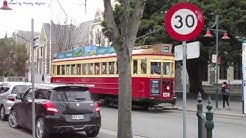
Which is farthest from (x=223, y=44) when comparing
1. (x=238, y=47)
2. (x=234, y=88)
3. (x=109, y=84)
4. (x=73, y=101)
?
(x=73, y=101)

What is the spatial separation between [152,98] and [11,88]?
8.08 m

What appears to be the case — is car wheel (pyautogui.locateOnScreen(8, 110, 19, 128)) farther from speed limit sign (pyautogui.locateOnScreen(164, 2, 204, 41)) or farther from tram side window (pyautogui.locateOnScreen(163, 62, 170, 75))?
tram side window (pyautogui.locateOnScreen(163, 62, 170, 75))

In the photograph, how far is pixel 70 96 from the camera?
1309 cm

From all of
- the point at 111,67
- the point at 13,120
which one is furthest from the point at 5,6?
the point at 111,67

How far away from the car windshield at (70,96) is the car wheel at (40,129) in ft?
2.57

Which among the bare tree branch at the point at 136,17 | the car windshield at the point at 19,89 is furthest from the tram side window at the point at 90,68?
the bare tree branch at the point at 136,17

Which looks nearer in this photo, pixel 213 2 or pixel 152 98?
pixel 152 98

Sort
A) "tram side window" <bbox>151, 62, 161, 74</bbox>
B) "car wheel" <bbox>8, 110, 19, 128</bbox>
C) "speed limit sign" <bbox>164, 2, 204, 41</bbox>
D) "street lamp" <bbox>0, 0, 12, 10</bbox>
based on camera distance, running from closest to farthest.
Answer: "speed limit sign" <bbox>164, 2, 204, 41</bbox> → "street lamp" <bbox>0, 0, 12, 10</bbox> → "car wheel" <bbox>8, 110, 19, 128</bbox> → "tram side window" <bbox>151, 62, 161, 74</bbox>

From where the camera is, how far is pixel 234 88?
5212 centimetres

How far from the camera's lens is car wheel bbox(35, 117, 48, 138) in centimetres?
1287

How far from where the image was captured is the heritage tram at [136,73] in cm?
2423

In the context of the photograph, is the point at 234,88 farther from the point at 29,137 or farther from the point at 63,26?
the point at 29,137

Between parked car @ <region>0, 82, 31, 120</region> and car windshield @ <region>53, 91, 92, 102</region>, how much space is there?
528 cm

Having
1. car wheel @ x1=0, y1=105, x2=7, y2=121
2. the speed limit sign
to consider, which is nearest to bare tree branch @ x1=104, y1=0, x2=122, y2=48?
the speed limit sign
